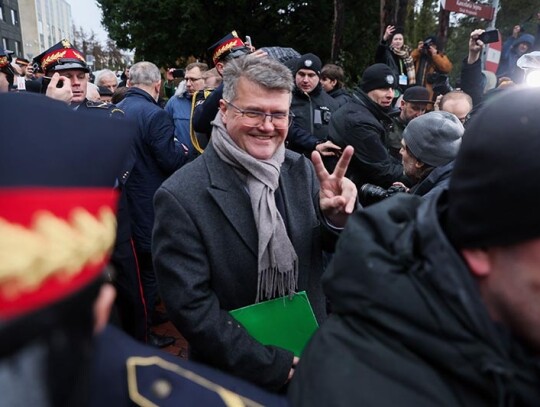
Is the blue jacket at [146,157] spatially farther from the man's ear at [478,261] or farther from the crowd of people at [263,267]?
the man's ear at [478,261]

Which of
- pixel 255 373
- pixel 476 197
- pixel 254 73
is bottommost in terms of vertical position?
pixel 255 373

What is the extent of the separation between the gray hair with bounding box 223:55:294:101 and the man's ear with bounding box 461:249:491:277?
1154mm

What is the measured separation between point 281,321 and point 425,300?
1.04m

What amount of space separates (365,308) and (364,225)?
182 mm

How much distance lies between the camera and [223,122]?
1.89 metres

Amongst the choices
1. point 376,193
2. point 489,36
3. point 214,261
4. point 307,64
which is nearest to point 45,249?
point 214,261

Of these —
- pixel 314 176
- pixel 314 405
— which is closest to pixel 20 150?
pixel 314 405

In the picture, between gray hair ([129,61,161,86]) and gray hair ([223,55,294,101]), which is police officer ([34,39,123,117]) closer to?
gray hair ([129,61,161,86])

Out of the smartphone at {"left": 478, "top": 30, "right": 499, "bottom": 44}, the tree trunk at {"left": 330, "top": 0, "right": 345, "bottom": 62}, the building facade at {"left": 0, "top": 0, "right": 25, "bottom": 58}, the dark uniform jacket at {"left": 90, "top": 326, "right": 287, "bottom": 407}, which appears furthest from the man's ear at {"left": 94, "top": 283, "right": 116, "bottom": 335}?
the building facade at {"left": 0, "top": 0, "right": 25, "bottom": 58}

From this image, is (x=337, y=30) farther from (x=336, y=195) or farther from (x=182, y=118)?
(x=336, y=195)

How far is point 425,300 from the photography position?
81 cm

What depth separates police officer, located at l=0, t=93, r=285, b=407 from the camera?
58 centimetres

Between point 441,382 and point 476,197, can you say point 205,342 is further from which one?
point 476,197

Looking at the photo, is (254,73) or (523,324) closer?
(523,324)
